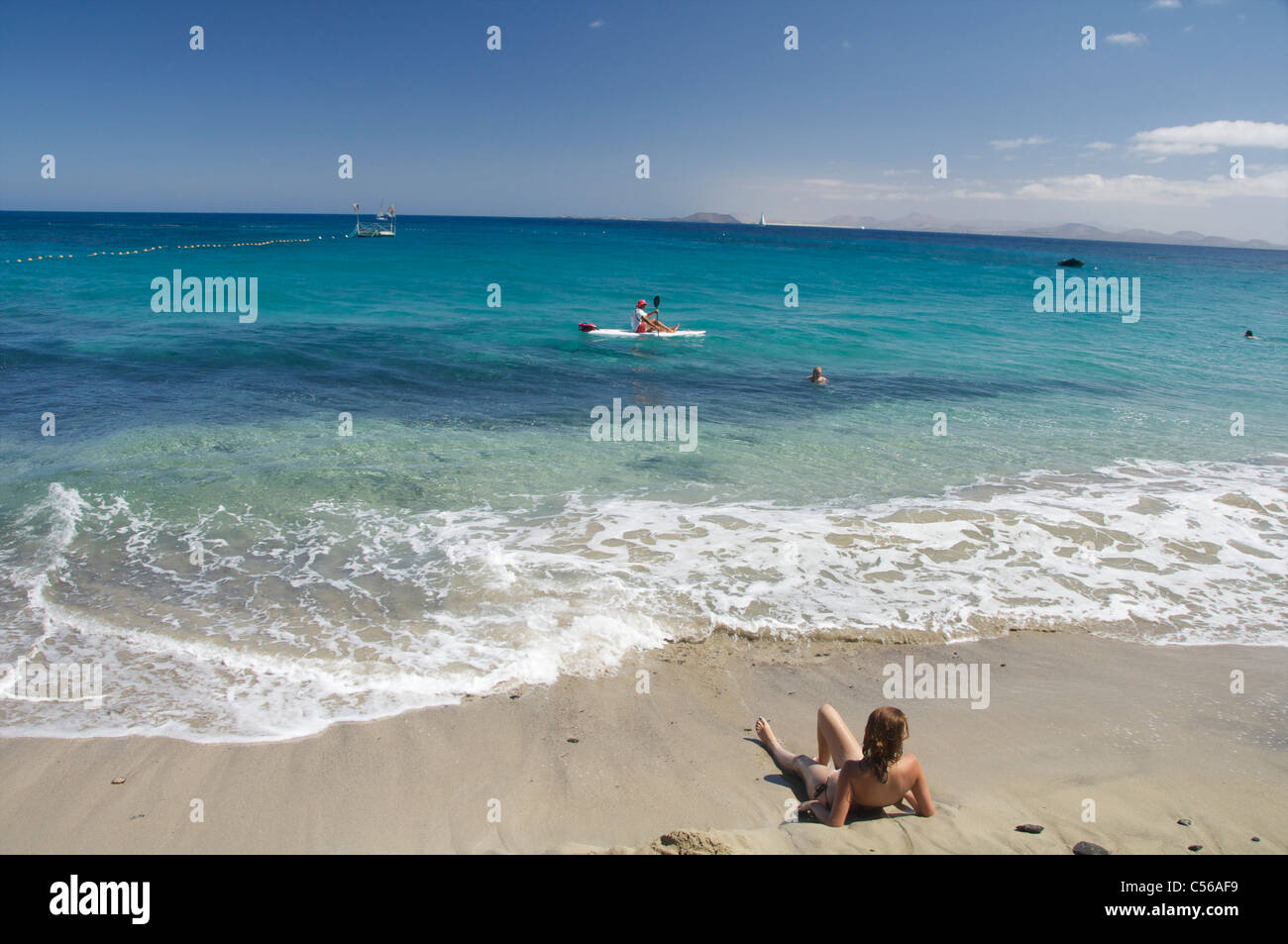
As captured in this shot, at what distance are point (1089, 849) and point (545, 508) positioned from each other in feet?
23.6

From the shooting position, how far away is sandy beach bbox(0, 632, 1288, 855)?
14.6ft

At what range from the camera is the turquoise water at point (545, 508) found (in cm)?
671

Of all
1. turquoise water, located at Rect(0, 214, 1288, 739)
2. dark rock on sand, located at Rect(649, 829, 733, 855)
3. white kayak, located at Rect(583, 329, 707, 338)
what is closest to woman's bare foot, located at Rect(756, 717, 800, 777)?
dark rock on sand, located at Rect(649, 829, 733, 855)

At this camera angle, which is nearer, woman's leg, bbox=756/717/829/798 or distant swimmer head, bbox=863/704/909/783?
distant swimmer head, bbox=863/704/909/783

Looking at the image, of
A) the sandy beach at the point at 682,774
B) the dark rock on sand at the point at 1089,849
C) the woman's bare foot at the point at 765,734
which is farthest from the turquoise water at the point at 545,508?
the dark rock on sand at the point at 1089,849

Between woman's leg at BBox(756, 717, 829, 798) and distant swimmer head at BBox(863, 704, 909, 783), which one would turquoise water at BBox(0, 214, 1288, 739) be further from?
distant swimmer head at BBox(863, 704, 909, 783)

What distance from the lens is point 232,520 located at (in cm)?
922

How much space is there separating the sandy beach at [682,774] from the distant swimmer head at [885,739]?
40 cm

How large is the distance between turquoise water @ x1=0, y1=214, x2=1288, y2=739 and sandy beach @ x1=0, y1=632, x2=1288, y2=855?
0.45 meters

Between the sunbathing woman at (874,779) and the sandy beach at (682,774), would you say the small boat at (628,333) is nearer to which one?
the sandy beach at (682,774)

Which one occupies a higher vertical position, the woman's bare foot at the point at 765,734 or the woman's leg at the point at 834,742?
the woman's leg at the point at 834,742

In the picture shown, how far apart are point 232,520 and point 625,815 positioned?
7094mm

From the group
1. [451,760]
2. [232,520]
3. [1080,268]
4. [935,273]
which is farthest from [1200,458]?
[1080,268]
